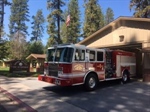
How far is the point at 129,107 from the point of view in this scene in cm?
816

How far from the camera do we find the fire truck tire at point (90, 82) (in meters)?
11.0

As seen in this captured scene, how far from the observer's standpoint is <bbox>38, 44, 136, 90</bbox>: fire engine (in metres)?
10.0

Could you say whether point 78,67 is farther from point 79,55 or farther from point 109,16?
point 109,16

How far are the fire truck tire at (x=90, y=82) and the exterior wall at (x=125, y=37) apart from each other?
5.69 meters

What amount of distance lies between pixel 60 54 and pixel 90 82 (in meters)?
2.32

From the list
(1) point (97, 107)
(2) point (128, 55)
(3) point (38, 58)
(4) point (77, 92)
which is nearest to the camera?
(1) point (97, 107)

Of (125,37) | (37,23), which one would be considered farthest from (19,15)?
(125,37)

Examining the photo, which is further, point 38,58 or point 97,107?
point 38,58

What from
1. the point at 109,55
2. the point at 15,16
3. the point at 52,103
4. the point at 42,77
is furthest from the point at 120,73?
the point at 15,16

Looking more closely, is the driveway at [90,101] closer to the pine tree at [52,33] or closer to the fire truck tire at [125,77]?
the fire truck tire at [125,77]

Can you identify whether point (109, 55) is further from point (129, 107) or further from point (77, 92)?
point (129, 107)

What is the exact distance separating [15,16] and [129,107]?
55540 millimetres

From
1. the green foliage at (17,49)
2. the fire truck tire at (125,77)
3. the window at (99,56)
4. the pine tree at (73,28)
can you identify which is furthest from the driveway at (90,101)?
the pine tree at (73,28)

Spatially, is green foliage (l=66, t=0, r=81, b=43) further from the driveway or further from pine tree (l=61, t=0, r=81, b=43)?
the driveway
